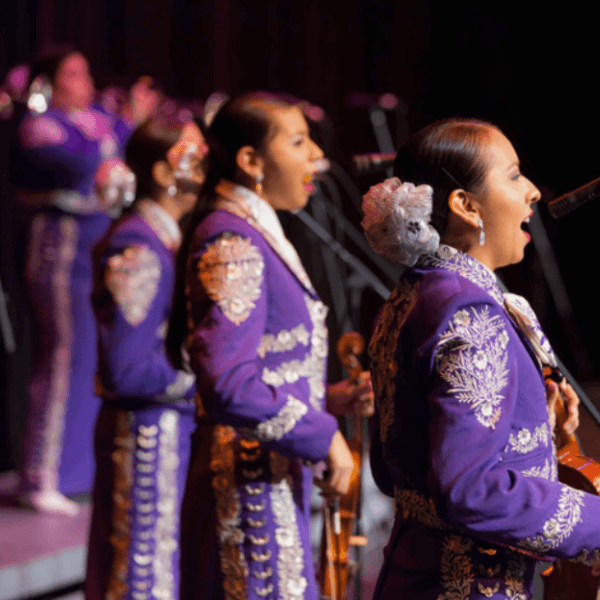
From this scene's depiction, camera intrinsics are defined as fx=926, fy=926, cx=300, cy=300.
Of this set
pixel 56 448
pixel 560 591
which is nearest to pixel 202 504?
pixel 560 591

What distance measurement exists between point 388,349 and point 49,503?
2.85m

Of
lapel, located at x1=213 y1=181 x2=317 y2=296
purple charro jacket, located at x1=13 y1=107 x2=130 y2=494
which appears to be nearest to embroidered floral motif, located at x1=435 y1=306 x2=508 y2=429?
lapel, located at x1=213 y1=181 x2=317 y2=296

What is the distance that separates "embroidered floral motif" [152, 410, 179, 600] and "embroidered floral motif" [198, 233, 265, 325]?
0.76 m

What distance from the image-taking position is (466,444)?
107 cm

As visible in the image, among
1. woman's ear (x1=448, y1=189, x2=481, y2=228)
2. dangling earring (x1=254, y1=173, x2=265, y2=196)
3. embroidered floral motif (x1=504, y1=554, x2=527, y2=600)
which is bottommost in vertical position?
embroidered floral motif (x1=504, y1=554, x2=527, y2=600)

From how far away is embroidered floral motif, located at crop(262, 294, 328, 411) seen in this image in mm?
1631

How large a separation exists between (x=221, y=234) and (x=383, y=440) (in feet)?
1.79

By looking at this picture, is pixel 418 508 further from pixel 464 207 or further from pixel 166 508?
pixel 166 508

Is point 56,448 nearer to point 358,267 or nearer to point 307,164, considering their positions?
point 358,267

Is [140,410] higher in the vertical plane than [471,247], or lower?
lower

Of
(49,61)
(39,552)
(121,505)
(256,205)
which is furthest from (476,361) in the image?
(49,61)

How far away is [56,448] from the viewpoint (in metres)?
3.84

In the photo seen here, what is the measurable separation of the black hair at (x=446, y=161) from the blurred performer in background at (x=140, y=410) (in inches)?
44.2

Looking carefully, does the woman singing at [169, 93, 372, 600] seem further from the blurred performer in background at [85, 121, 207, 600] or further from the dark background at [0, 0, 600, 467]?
the dark background at [0, 0, 600, 467]
